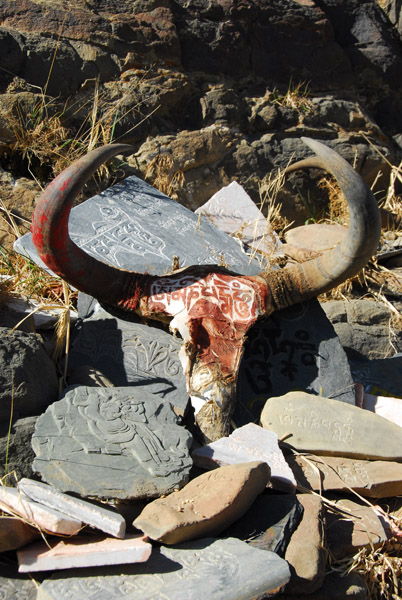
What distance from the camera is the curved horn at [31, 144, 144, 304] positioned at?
3.57m

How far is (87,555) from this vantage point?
2.39m

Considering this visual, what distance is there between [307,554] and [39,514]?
1095mm

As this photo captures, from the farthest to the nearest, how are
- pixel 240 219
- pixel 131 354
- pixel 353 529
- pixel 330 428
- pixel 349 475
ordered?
pixel 240 219, pixel 131 354, pixel 330 428, pixel 349 475, pixel 353 529

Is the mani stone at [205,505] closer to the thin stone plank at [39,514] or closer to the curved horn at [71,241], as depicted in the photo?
the thin stone plank at [39,514]

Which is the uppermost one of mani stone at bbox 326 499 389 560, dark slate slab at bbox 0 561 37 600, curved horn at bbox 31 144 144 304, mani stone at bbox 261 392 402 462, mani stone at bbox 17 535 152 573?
curved horn at bbox 31 144 144 304

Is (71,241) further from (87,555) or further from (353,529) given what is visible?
(353,529)

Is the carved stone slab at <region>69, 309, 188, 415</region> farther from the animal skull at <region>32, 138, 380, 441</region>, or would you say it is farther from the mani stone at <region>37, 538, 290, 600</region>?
the mani stone at <region>37, 538, 290, 600</region>

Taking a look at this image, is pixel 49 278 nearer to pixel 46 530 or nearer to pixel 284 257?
pixel 284 257

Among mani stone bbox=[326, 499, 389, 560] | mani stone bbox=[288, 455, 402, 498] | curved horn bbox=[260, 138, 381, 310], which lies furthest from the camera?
curved horn bbox=[260, 138, 381, 310]

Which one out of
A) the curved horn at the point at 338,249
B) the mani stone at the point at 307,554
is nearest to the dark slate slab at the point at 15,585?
the mani stone at the point at 307,554

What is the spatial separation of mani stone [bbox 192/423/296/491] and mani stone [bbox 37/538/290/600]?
23.3 inches

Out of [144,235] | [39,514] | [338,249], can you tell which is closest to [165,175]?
[144,235]

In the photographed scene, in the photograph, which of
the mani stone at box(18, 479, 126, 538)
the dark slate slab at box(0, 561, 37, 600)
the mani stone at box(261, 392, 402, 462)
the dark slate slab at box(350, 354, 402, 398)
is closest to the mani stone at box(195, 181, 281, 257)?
the dark slate slab at box(350, 354, 402, 398)

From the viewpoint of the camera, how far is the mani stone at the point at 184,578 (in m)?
2.29
